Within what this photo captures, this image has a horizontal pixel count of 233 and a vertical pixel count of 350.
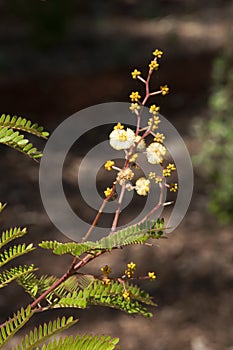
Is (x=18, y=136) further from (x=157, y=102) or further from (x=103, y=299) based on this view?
(x=157, y=102)

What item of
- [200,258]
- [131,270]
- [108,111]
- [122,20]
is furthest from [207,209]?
[122,20]

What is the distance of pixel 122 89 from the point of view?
7.80 meters

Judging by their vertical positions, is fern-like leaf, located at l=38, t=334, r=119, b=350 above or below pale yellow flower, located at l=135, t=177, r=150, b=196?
below

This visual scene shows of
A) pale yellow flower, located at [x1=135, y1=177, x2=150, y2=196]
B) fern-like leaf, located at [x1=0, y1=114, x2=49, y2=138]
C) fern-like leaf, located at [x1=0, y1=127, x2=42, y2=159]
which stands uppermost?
fern-like leaf, located at [x1=0, y1=114, x2=49, y2=138]

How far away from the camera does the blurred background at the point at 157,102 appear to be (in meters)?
3.96

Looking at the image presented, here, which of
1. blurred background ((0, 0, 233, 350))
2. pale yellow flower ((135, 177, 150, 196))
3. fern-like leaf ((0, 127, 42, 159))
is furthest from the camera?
blurred background ((0, 0, 233, 350))

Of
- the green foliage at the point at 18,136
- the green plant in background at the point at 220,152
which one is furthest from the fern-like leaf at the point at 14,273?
the green plant in background at the point at 220,152

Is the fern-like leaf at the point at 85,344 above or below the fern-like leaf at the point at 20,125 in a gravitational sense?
below

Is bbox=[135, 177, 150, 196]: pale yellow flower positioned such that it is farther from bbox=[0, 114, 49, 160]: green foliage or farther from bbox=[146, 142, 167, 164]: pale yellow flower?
bbox=[0, 114, 49, 160]: green foliage

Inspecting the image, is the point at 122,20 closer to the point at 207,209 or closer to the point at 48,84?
the point at 48,84

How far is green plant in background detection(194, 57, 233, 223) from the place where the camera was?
4.72m

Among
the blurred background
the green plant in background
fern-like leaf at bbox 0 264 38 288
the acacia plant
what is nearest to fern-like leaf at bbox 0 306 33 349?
the acacia plant

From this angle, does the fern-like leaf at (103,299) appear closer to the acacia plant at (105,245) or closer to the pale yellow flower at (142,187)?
the acacia plant at (105,245)

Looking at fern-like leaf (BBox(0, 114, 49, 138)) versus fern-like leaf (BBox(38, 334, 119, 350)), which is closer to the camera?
fern-like leaf (BBox(38, 334, 119, 350))
